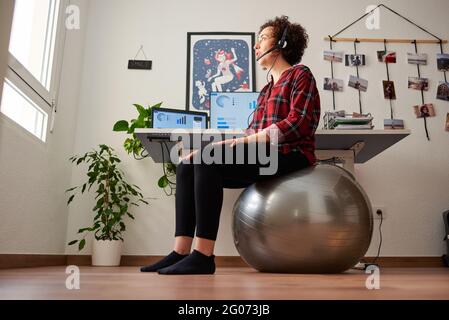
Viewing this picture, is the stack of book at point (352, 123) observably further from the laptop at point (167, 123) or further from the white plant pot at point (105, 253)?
the white plant pot at point (105, 253)

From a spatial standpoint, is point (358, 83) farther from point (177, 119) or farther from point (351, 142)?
point (177, 119)

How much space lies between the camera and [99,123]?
119 inches

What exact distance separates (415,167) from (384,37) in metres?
1.08

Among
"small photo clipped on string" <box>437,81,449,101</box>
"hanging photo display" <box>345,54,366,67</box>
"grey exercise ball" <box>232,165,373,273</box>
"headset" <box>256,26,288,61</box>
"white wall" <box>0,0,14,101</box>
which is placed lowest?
"grey exercise ball" <box>232,165,373,273</box>

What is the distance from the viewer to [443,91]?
10.1ft

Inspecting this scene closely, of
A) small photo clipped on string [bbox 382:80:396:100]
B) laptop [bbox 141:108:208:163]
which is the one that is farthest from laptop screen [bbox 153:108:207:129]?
small photo clipped on string [bbox 382:80:396:100]

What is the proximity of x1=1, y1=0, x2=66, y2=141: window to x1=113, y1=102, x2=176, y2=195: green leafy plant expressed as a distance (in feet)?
1.59

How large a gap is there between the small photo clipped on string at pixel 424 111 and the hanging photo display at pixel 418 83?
0.14m

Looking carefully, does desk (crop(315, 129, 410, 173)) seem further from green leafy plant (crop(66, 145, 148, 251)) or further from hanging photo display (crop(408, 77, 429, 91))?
green leafy plant (crop(66, 145, 148, 251))

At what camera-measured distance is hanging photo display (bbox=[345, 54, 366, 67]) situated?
3123 mm

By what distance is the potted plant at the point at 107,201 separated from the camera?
2.59 m

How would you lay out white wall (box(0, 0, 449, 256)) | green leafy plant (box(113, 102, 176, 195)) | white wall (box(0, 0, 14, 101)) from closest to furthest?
white wall (box(0, 0, 14, 101)), green leafy plant (box(113, 102, 176, 195)), white wall (box(0, 0, 449, 256))
